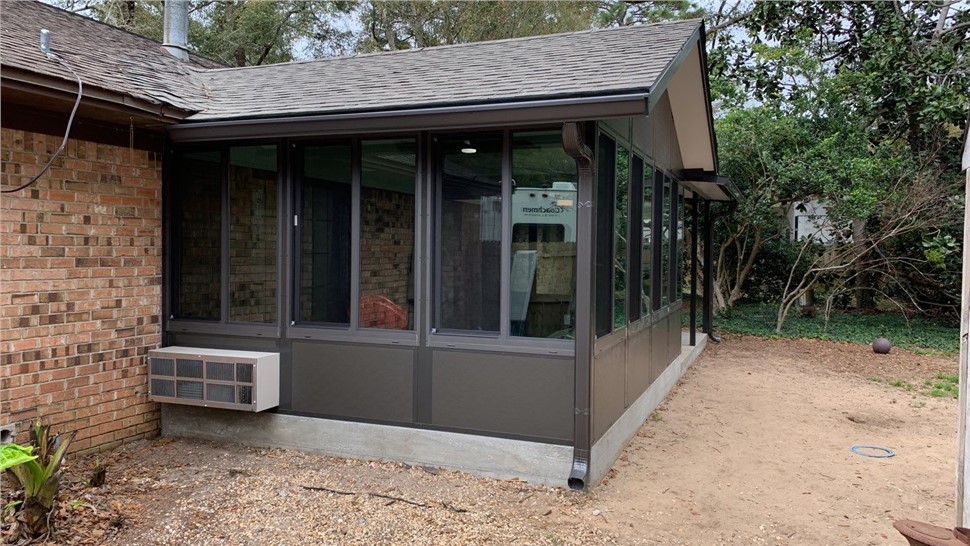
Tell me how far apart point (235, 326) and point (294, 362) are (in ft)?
1.89

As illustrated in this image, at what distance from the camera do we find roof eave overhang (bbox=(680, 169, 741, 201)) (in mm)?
8242

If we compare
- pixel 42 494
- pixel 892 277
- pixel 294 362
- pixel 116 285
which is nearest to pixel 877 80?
pixel 892 277

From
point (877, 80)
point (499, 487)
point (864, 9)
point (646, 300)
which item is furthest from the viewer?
point (864, 9)

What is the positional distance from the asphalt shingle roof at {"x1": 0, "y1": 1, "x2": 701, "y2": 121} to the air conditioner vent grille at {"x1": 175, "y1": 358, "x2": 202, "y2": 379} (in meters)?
1.77

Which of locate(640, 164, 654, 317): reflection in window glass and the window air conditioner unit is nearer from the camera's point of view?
the window air conditioner unit

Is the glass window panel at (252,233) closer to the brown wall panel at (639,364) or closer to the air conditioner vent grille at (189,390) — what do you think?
the air conditioner vent grille at (189,390)

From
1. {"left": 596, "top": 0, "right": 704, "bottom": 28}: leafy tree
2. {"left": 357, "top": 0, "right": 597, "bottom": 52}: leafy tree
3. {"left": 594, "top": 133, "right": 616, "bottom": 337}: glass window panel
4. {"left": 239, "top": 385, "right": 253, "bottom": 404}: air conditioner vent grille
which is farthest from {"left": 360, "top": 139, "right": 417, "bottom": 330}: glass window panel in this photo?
{"left": 596, "top": 0, "right": 704, "bottom": 28}: leafy tree

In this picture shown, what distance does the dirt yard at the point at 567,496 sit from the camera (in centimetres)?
351

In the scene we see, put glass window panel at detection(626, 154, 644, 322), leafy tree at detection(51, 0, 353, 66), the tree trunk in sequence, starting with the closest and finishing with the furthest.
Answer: glass window panel at detection(626, 154, 644, 322) < the tree trunk < leafy tree at detection(51, 0, 353, 66)

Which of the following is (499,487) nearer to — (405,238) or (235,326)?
(405,238)

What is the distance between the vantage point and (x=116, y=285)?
15.6ft

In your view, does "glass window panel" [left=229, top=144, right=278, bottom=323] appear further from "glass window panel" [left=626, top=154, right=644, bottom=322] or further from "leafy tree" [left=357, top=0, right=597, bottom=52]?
"leafy tree" [left=357, top=0, right=597, bottom=52]

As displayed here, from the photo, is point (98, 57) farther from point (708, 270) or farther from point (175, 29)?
point (708, 270)

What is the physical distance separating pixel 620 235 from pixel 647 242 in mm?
1267
